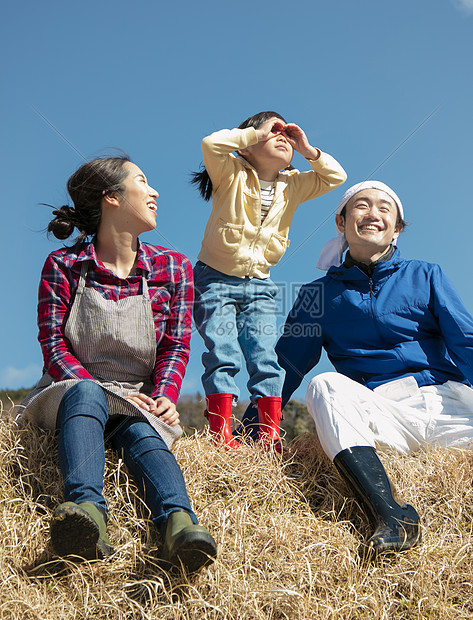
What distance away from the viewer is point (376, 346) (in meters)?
4.16

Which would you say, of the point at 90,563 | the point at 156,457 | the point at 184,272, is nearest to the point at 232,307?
the point at 184,272

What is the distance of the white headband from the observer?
4.57 meters

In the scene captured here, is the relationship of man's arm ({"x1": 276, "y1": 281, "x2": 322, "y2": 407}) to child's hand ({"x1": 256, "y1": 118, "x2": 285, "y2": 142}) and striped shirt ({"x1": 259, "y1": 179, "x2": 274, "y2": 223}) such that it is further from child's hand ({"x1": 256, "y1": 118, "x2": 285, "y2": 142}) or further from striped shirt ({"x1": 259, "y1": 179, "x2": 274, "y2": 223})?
child's hand ({"x1": 256, "y1": 118, "x2": 285, "y2": 142})

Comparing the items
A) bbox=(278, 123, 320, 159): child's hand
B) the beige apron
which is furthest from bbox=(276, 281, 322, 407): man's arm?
the beige apron

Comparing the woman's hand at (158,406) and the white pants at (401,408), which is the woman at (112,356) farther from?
the white pants at (401,408)

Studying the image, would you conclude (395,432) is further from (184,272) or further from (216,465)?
(184,272)

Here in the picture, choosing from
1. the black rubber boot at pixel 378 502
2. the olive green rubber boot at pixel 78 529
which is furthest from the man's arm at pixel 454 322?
the olive green rubber boot at pixel 78 529

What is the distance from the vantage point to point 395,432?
3.84 m

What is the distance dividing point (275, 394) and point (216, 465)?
2.60 ft

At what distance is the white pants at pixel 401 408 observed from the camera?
11.5 feet

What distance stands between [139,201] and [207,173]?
0.92 m

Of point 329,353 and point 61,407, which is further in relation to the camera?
point 329,353

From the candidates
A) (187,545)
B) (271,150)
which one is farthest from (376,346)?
(187,545)

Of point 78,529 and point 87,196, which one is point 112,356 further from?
point 78,529
